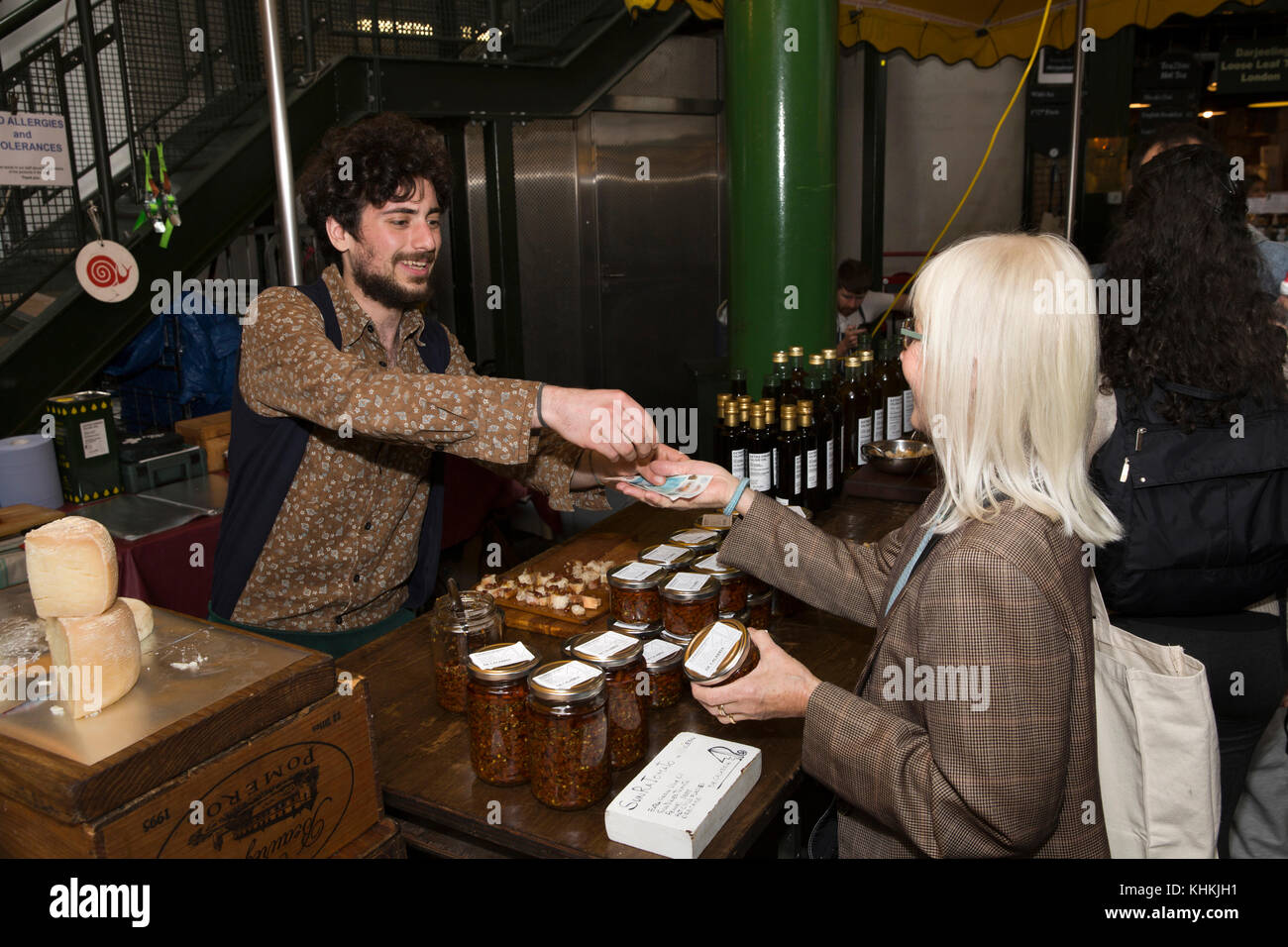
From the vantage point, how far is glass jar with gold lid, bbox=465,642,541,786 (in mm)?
1489

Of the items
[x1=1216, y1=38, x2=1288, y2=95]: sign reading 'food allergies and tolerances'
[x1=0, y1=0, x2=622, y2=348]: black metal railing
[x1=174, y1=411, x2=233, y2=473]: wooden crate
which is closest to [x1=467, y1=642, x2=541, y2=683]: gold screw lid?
[x1=174, y1=411, x2=233, y2=473]: wooden crate

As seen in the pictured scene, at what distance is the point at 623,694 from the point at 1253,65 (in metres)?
8.80

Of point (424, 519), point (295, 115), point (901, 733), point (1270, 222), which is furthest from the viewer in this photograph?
point (1270, 222)

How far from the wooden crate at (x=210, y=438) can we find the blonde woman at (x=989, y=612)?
3.58 metres

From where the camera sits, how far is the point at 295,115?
4918mm

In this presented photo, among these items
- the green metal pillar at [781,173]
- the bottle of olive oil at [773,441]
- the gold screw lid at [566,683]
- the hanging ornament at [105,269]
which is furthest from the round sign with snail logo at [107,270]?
the gold screw lid at [566,683]

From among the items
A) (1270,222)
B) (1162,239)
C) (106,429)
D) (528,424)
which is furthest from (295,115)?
(1270,222)

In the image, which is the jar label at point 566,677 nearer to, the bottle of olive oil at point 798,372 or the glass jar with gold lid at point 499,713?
the glass jar with gold lid at point 499,713

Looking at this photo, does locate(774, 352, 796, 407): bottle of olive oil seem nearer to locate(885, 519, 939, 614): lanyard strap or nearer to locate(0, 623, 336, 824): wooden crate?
locate(885, 519, 939, 614): lanyard strap

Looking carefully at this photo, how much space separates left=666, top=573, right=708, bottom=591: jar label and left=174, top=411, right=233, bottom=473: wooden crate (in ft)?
10.5

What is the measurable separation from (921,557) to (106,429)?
3.68m

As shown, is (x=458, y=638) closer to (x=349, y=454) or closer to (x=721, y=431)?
(x=349, y=454)

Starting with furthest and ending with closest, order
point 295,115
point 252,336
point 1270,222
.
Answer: point 1270,222 → point 295,115 → point 252,336

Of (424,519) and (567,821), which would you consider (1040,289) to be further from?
(424,519)
